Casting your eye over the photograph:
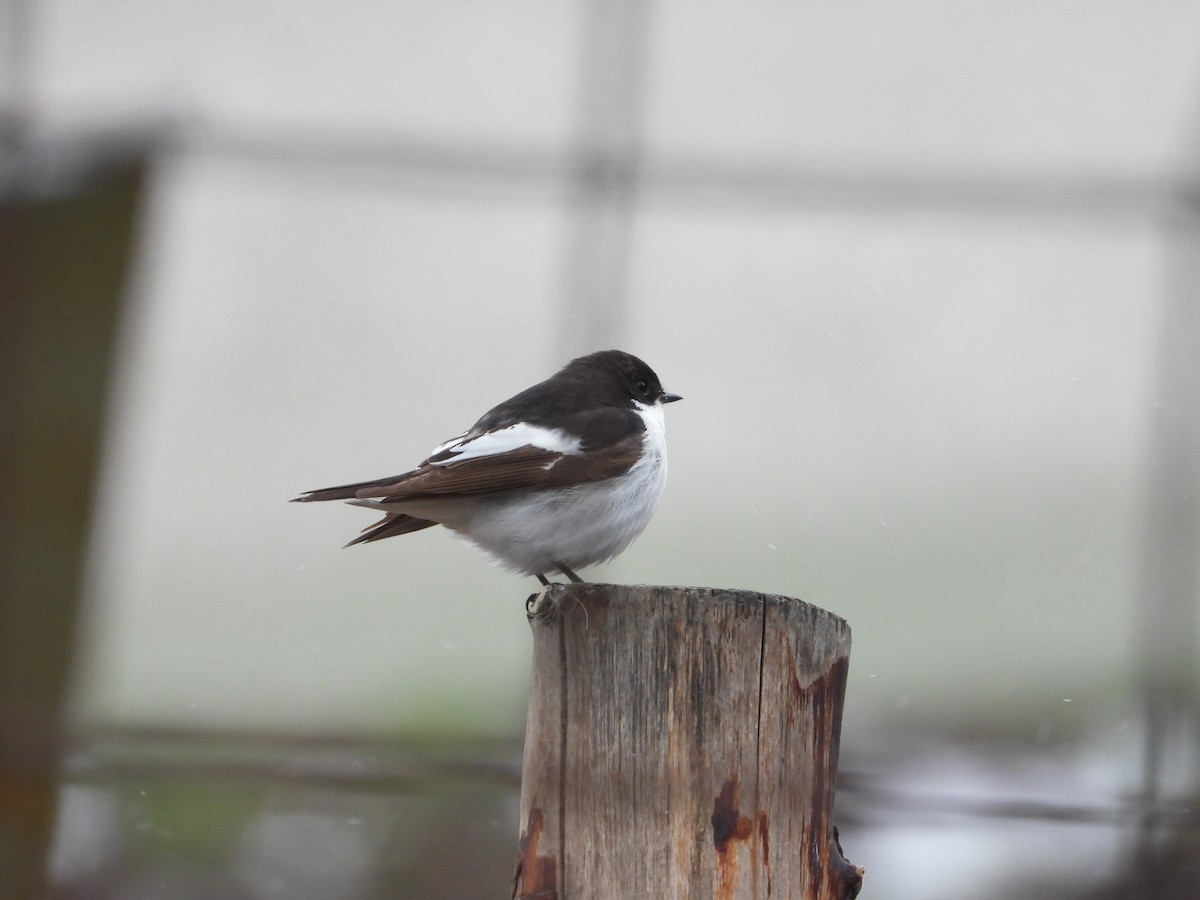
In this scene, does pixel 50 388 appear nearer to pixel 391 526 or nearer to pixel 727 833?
pixel 391 526

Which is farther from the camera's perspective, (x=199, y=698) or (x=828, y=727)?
(x=199, y=698)

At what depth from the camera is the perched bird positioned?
11.7ft

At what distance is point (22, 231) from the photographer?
713 cm

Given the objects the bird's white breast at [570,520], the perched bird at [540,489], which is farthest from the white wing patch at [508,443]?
the bird's white breast at [570,520]

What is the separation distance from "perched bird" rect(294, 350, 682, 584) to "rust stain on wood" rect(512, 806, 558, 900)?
3.67 feet

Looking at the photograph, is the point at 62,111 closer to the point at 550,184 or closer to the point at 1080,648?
the point at 550,184

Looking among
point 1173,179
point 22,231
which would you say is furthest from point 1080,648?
point 22,231

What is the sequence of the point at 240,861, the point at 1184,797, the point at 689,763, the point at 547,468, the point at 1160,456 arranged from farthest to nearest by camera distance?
the point at 240,861 → the point at 1160,456 → the point at 1184,797 → the point at 547,468 → the point at 689,763

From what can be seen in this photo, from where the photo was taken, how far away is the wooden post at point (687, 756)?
243 centimetres

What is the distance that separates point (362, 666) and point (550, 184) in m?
2.63

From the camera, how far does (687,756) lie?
2.46 meters

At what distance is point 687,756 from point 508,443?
1.47m

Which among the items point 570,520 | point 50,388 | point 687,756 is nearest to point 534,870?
point 687,756

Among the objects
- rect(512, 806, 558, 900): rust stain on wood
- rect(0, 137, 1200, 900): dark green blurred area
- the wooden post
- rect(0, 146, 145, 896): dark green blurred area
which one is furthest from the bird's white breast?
rect(0, 146, 145, 896): dark green blurred area
